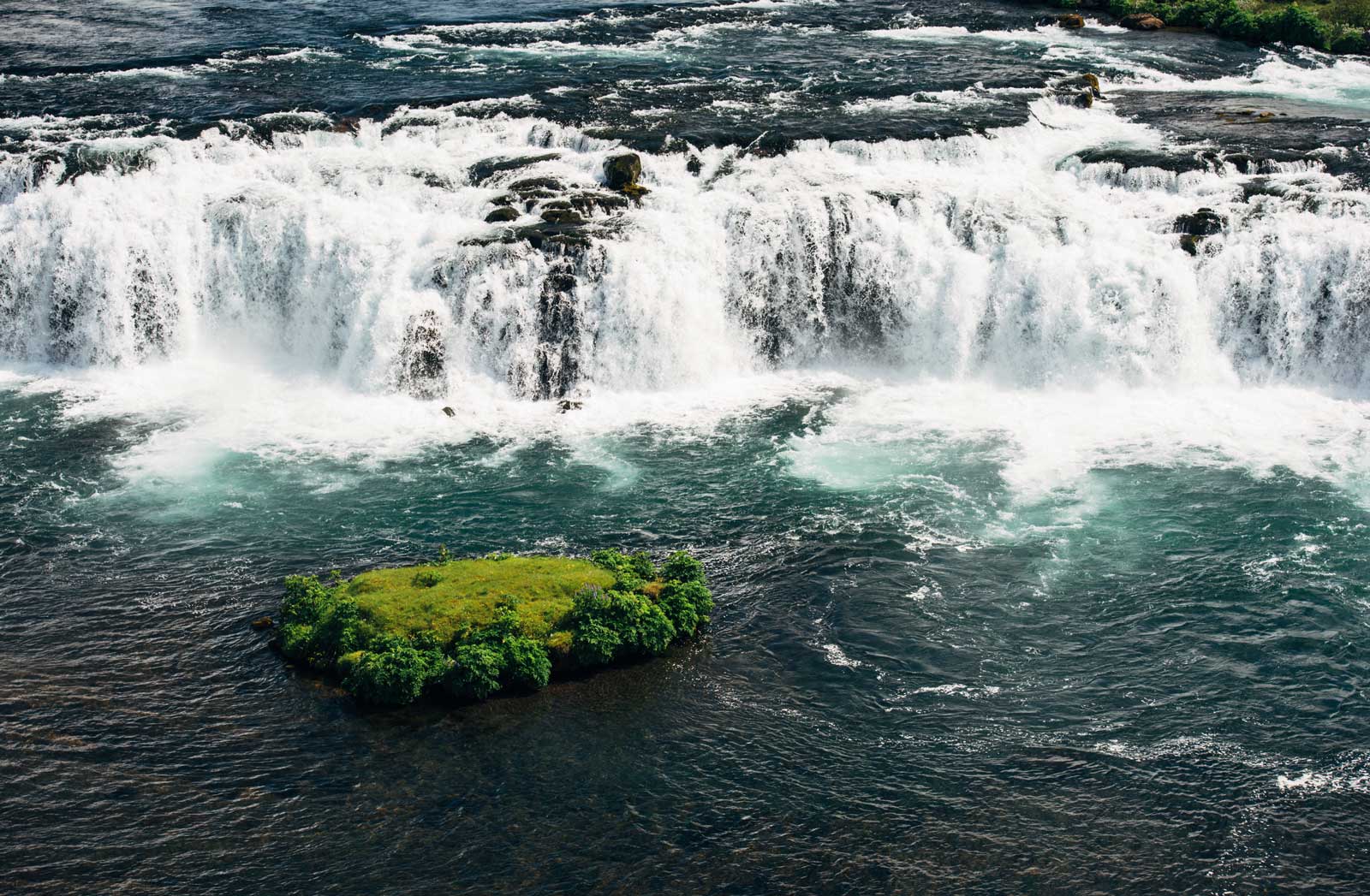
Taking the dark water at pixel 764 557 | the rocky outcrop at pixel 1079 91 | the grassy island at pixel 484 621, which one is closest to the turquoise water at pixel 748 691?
the dark water at pixel 764 557

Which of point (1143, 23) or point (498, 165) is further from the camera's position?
point (1143, 23)

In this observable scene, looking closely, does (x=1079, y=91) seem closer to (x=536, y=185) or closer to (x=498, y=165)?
(x=536, y=185)

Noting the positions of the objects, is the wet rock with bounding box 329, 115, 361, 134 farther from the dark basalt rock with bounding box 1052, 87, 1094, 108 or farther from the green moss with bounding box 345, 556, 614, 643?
the dark basalt rock with bounding box 1052, 87, 1094, 108

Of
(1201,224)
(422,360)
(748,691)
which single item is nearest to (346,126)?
(422,360)

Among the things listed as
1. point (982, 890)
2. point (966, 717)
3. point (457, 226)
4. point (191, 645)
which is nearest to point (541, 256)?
point (457, 226)

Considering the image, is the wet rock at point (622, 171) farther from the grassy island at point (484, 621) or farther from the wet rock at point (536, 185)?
the grassy island at point (484, 621)

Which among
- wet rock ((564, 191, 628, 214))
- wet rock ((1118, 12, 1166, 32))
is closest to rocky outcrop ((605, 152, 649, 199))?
wet rock ((564, 191, 628, 214))
